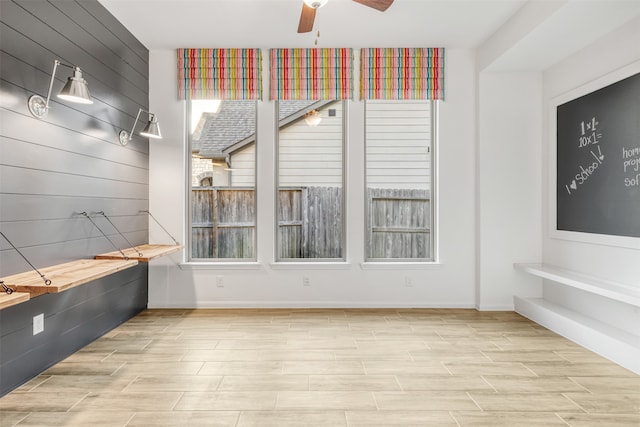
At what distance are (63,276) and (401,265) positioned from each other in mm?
3090

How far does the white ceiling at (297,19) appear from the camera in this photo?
331 centimetres

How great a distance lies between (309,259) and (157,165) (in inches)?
76.9

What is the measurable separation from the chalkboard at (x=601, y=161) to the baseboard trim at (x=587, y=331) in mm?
749

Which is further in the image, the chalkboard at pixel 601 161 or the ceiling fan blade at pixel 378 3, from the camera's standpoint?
the chalkboard at pixel 601 161

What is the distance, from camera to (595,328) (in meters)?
3.05

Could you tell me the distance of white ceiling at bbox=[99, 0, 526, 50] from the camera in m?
3.31

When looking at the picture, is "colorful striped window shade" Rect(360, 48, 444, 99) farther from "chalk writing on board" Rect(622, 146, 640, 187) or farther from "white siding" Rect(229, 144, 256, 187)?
"chalk writing on board" Rect(622, 146, 640, 187)

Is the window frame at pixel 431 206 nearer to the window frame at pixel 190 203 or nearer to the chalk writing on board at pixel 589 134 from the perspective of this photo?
the window frame at pixel 190 203

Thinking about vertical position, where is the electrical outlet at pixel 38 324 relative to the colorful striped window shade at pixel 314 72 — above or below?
below

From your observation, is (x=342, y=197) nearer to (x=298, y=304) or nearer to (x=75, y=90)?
(x=298, y=304)

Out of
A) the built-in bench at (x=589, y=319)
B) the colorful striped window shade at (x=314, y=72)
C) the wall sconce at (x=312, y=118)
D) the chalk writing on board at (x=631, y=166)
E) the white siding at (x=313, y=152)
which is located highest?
the colorful striped window shade at (x=314, y=72)

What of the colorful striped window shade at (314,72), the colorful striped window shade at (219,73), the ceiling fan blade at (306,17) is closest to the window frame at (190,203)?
the colorful striped window shade at (219,73)

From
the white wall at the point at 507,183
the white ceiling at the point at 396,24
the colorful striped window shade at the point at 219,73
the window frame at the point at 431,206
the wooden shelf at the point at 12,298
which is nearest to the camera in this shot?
the wooden shelf at the point at 12,298

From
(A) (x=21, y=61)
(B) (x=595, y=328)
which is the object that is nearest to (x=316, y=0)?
(A) (x=21, y=61)
